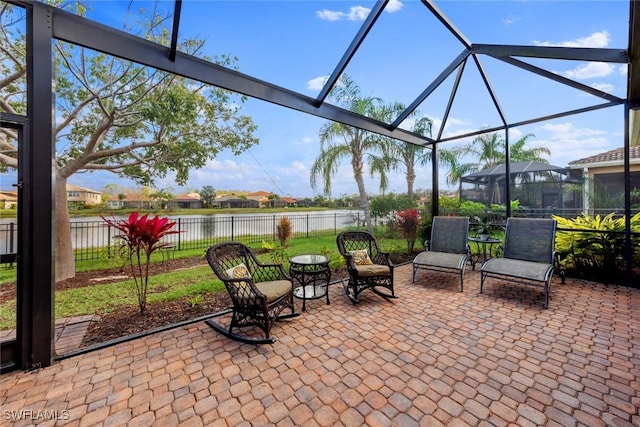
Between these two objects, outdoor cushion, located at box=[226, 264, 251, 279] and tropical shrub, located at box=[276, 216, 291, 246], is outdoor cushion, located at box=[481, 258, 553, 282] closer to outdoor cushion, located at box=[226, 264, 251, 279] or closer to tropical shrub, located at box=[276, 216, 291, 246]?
outdoor cushion, located at box=[226, 264, 251, 279]

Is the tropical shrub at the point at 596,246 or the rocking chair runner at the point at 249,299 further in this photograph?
the tropical shrub at the point at 596,246

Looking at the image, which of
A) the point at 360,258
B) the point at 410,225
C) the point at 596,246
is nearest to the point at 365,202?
the point at 410,225

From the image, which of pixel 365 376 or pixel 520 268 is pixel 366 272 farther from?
pixel 520 268

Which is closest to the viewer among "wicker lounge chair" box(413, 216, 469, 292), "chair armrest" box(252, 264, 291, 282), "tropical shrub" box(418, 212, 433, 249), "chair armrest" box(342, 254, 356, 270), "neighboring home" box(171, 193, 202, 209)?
"chair armrest" box(252, 264, 291, 282)

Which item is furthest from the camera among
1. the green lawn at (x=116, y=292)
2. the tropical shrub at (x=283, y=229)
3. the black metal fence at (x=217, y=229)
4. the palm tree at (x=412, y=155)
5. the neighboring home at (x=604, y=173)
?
the palm tree at (x=412, y=155)

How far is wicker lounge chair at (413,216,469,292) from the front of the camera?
16.1 ft

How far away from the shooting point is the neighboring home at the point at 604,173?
768 cm

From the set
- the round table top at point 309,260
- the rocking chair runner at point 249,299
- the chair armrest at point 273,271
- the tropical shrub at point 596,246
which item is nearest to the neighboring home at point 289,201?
the round table top at point 309,260

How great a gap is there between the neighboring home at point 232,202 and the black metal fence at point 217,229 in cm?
99

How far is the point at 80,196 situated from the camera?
197 inches

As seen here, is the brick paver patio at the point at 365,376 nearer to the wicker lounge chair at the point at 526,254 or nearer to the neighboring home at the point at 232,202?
the wicker lounge chair at the point at 526,254

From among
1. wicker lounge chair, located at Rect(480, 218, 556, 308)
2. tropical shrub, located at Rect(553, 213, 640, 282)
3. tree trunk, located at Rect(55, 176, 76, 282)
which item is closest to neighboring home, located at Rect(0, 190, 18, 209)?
tree trunk, located at Rect(55, 176, 76, 282)

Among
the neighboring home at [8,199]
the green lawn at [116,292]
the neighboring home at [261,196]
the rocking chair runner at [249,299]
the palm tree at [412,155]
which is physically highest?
the palm tree at [412,155]

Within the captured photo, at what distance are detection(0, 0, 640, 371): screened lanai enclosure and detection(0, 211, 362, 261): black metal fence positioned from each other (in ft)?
3.51
